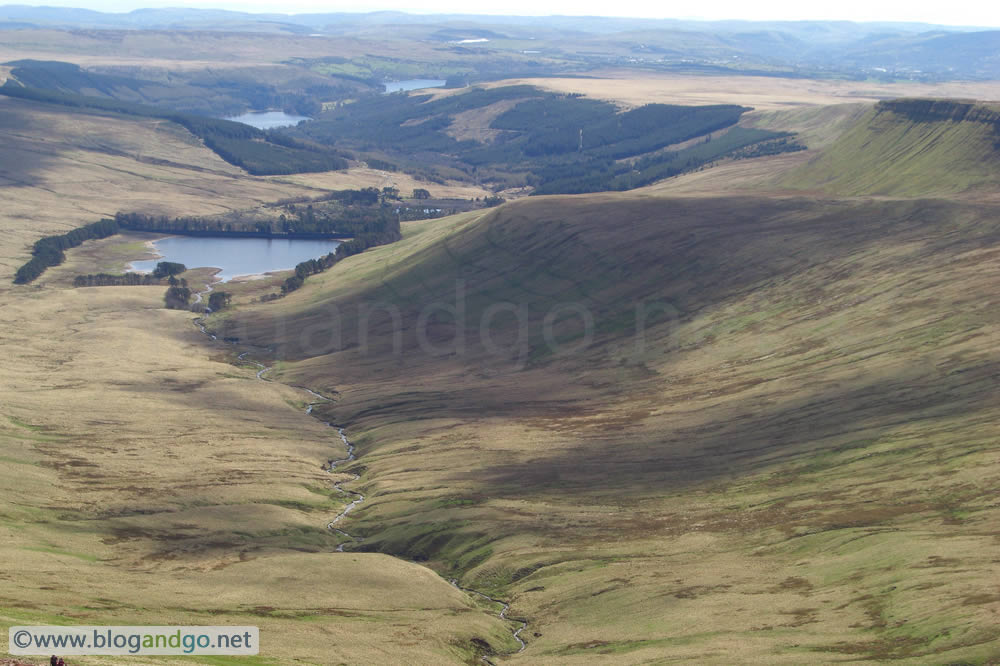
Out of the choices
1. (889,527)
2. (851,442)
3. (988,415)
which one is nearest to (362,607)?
(889,527)

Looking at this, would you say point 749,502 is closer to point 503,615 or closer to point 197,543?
point 503,615

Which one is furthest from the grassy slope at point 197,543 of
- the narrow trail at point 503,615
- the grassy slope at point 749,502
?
the grassy slope at point 749,502

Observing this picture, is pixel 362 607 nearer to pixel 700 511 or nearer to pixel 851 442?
pixel 700 511

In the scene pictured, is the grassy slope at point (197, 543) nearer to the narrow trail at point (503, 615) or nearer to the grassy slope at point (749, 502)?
the narrow trail at point (503, 615)

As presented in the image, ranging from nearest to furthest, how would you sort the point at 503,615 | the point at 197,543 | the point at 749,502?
the point at 503,615 < the point at 749,502 < the point at 197,543

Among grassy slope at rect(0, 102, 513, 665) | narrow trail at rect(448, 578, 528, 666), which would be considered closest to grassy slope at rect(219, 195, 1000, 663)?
narrow trail at rect(448, 578, 528, 666)

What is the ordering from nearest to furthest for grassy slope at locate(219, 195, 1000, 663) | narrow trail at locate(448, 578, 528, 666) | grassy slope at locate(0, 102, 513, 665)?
1. grassy slope at locate(219, 195, 1000, 663)
2. grassy slope at locate(0, 102, 513, 665)
3. narrow trail at locate(448, 578, 528, 666)

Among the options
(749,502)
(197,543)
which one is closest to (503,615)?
(749,502)

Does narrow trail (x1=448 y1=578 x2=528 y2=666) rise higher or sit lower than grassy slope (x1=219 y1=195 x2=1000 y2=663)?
lower

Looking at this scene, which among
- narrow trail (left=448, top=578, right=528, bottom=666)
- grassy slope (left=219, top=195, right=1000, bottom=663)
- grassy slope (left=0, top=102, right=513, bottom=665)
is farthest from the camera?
narrow trail (left=448, top=578, right=528, bottom=666)

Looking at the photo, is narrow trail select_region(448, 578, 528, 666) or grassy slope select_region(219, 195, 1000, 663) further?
narrow trail select_region(448, 578, 528, 666)

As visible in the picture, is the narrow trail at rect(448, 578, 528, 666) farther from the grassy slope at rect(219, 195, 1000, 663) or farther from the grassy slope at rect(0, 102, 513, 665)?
the grassy slope at rect(0, 102, 513, 665)

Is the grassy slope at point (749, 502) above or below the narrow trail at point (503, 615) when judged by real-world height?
above
